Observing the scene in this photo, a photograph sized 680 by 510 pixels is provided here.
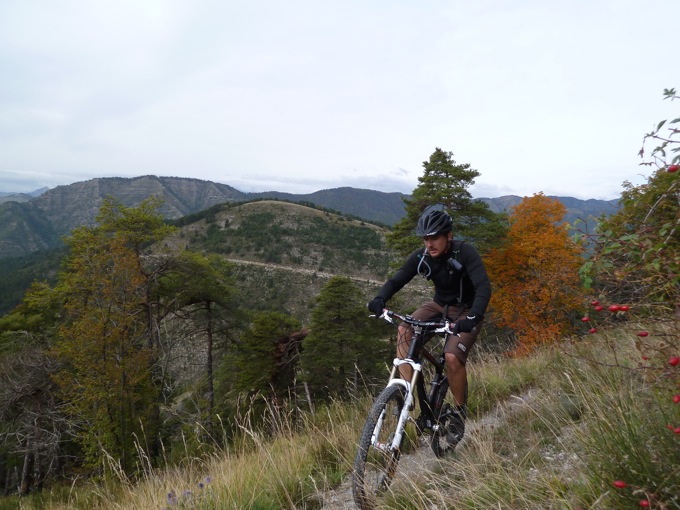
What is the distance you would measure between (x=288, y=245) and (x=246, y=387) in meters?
68.6

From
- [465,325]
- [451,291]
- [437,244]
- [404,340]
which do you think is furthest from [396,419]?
[437,244]

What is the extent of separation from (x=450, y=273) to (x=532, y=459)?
165cm

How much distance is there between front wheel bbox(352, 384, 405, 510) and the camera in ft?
9.12

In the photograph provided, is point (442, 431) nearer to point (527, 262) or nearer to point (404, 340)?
point (404, 340)

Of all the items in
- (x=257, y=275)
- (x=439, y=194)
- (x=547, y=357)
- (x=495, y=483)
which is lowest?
(x=257, y=275)

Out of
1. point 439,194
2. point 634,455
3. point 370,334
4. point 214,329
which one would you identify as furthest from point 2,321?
point 634,455

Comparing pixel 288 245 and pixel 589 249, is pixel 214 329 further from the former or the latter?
pixel 288 245

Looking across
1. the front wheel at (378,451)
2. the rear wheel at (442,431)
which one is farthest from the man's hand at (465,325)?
the rear wheel at (442,431)

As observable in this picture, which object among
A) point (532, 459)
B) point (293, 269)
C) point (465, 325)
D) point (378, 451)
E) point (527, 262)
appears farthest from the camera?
point (293, 269)

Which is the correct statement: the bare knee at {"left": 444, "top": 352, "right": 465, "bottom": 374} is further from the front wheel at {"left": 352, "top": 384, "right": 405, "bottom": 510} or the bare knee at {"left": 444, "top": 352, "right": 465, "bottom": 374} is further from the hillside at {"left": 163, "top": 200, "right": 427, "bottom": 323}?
the hillside at {"left": 163, "top": 200, "right": 427, "bottom": 323}

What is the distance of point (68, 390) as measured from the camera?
15102mm

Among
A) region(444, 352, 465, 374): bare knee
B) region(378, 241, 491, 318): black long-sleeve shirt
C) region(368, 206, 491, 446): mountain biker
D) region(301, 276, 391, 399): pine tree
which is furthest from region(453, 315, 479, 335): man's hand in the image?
region(301, 276, 391, 399): pine tree

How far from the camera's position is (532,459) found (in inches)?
110

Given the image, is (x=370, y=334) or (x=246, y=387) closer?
(x=246, y=387)
